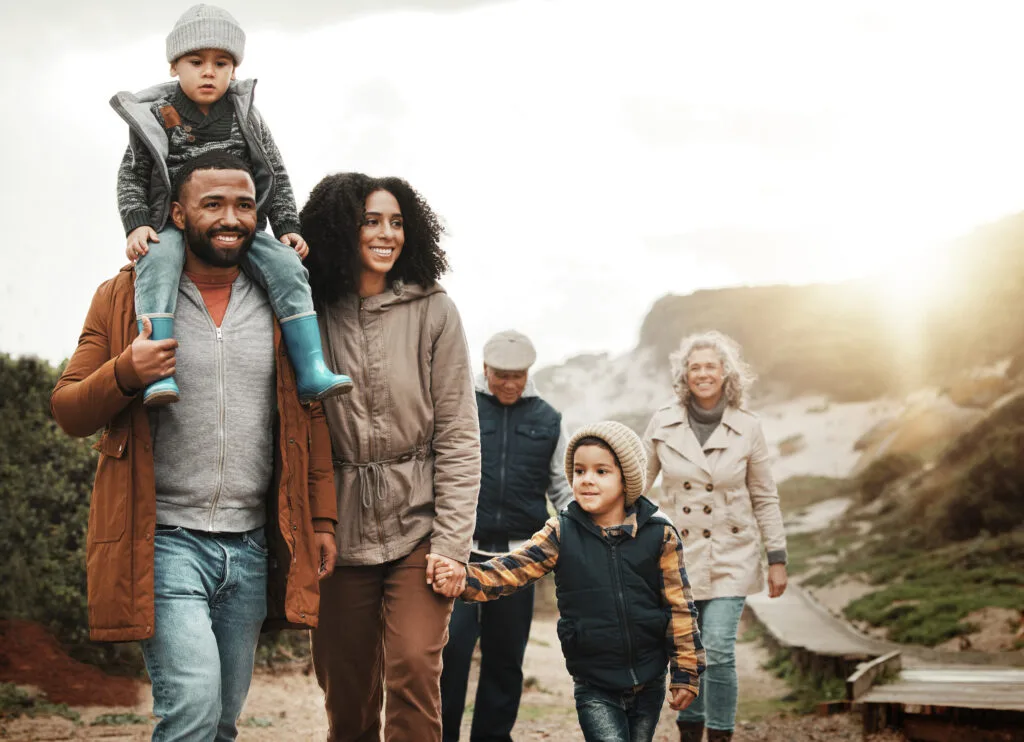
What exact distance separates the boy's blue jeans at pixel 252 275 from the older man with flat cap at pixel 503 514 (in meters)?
2.36

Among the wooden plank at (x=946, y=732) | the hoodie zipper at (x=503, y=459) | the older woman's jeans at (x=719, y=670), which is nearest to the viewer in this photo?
the older woman's jeans at (x=719, y=670)

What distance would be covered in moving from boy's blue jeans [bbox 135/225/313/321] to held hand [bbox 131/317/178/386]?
0.15 m

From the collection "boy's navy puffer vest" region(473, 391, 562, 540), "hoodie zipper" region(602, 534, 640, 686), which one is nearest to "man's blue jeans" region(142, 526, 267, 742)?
"hoodie zipper" region(602, 534, 640, 686)

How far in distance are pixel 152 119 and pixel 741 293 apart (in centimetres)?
3516

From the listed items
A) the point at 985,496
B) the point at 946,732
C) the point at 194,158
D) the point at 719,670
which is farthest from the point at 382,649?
the point at 985,496

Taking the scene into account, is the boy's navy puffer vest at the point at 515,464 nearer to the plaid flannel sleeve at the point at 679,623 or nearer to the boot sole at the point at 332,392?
the plaid flannel sleeve at the point at 679,623

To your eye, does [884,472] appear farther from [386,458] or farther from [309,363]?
[309,363]

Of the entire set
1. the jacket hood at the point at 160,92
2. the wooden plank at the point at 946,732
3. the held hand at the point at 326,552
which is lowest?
the wooden plank at the point at 946,732

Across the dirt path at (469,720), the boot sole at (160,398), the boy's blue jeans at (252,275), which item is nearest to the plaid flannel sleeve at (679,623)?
the boy's blue jeans at (252,275)

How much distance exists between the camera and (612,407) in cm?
3922

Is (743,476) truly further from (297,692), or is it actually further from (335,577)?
(297,692)

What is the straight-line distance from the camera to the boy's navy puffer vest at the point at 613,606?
4094mm

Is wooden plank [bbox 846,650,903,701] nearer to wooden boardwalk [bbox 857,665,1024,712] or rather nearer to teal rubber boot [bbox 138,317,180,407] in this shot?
wooden boardwalk [bbox 857,665,1024,712]

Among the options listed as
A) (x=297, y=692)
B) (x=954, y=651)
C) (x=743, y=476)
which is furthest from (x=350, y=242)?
(x=954, y=651)
